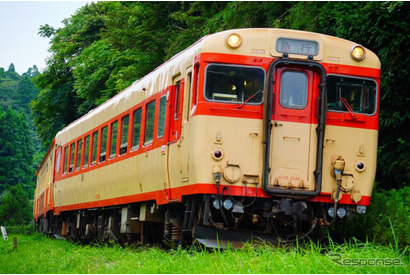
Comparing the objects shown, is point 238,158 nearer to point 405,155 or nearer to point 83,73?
point 405,155

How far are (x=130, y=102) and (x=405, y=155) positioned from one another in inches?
197

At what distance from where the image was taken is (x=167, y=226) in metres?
12.3

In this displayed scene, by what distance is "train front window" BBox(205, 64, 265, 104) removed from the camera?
10500 mm

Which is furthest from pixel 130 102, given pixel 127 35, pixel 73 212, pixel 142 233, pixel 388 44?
pixel 127 35

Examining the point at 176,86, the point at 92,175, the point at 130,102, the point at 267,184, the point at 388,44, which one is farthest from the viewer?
the point at 92,175

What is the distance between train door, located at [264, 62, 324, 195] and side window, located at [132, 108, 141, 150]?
3.87m

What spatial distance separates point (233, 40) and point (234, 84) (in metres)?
0.58

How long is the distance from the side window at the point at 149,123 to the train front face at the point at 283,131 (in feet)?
8.27

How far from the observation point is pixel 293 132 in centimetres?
1052

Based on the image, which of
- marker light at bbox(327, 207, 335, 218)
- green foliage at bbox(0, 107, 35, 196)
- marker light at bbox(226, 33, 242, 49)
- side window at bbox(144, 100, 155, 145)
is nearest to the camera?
marker light at bbox(226, 33, 242, 49)

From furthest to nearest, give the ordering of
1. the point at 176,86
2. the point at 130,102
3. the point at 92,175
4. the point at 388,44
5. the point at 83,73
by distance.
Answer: the point at 83,73 → the point at 92,175 → the point at 130,102 → the point at 388,44 → the point at 176,86

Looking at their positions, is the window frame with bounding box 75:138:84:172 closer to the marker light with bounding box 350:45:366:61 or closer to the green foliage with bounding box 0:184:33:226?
the marker light with bounding box 350:45:366:61

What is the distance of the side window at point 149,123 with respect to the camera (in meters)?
12.9


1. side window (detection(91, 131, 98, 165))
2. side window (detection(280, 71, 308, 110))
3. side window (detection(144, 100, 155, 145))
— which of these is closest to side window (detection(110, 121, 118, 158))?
side window (detection(91, 131, 98, 165))
